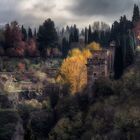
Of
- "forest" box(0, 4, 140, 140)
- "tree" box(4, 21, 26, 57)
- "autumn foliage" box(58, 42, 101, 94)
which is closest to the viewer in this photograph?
"forest" box(0, 4, 140, 140)

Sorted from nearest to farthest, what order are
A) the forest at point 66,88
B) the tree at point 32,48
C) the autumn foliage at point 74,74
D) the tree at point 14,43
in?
the forest at point 66,88
the autumn foliage at point 74,74
the tree at point 14,43
the tree at point 32,48

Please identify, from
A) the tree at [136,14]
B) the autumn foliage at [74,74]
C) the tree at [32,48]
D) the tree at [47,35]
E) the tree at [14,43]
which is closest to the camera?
the autumn foliage at [74,74]

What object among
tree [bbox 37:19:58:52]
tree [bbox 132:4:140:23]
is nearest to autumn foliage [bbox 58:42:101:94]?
tree [bbox 37:19:58:52]

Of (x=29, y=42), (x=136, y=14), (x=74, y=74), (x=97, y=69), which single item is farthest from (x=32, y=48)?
(x=97, y=69)

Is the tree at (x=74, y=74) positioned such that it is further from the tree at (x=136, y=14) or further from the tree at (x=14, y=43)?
the tree at (x=136, y=14)

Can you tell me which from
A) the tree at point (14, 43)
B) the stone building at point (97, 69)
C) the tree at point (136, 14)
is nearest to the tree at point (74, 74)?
the stone building at point (97, 69)

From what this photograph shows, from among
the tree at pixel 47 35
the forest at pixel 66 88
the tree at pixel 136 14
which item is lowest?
the forest at pixel 66 88

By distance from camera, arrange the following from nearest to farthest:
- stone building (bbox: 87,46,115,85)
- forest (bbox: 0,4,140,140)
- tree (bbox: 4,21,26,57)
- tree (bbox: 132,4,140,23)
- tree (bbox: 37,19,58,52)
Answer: forest (bbox: 0,4,140,140) < stone building (bbox: 87,46,115,85) < tree (bbox: 4,21,26,57) < tree (bbox: 132,4,140,23) < tree (bbox: 37,19,58,52)

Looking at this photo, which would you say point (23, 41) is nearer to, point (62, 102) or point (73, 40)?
point (73, 40)

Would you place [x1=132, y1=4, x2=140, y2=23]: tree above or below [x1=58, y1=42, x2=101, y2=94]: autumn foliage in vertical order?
above

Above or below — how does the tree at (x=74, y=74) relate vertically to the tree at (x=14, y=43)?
below

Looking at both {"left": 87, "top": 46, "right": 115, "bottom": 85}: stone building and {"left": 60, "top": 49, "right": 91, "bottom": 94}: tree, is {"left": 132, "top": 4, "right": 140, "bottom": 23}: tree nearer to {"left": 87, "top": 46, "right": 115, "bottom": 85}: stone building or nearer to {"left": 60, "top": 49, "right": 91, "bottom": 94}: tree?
{"left": 87, "top": 46, "right": 115, "bottom": 85}: stone building

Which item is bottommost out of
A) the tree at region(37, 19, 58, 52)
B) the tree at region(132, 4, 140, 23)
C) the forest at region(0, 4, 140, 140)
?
the forest at region(0, 4, 140, 140)
